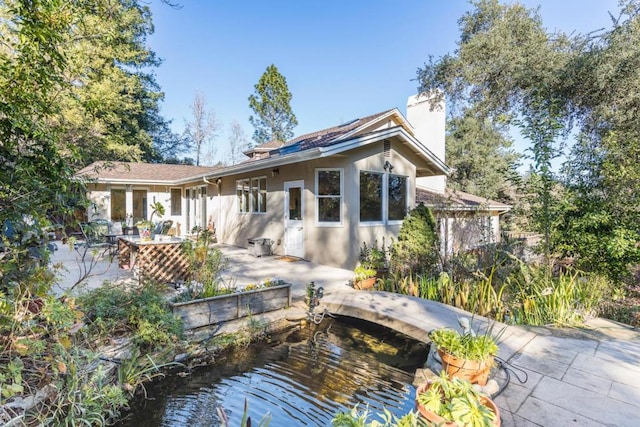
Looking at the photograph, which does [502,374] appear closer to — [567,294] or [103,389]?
[567,294]

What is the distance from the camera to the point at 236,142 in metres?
32.2

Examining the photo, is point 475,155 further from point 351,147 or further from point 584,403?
point 584,403

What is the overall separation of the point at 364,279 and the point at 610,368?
4.00m

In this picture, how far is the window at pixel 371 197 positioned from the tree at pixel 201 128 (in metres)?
25.6

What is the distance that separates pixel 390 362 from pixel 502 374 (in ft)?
4.07

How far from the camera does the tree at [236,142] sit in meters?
32.1

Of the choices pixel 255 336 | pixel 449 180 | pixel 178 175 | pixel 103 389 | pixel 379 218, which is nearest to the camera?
pixel 103 389

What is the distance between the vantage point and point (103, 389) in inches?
107

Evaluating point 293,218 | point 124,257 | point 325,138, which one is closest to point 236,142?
point 325,138

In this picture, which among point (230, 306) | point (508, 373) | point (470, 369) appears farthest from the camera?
point (230, 306)

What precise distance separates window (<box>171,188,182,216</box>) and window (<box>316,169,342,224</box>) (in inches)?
419

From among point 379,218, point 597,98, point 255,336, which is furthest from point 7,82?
point 597,98

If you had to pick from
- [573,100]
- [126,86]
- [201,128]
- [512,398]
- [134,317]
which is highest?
[126,86]

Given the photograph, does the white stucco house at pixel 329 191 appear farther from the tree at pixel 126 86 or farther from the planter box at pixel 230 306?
the tree at pixel 126 86
